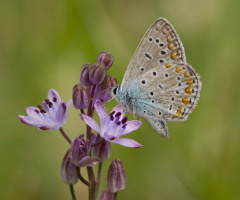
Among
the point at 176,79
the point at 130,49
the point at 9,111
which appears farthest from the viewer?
the point at 130,49

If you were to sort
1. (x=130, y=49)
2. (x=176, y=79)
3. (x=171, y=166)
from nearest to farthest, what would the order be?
(x=176, y=79), (x=171, y=166), (x=130, y=49)

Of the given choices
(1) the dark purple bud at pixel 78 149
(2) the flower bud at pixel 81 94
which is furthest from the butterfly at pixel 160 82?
(1) the dark purple bud at pixel 78 149

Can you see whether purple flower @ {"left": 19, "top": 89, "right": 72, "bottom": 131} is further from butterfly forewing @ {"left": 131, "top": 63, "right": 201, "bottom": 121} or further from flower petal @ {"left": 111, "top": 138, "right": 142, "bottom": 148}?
butterfly forewing @ {"left": 131, "top": 63, "right": 201, "bottom": 121}

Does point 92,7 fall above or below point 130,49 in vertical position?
above

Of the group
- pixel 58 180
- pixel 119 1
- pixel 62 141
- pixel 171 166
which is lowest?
pixel 171 166

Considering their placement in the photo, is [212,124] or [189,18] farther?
[189,18]

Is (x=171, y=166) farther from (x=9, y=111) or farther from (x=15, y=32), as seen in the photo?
(x=15, y=32)

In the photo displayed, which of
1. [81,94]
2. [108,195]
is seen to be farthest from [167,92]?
[108,195]

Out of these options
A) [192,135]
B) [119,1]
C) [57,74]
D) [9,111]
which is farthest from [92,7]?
[192,135]
